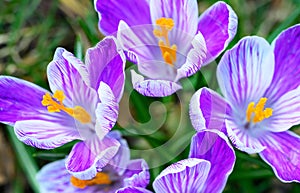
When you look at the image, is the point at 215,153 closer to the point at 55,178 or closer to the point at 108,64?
the point at 108,64

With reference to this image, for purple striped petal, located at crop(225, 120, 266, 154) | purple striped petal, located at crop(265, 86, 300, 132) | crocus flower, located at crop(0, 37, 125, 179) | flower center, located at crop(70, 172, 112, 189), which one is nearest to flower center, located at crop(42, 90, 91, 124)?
crocus flower, located at crop(0, 37, 125, 179)

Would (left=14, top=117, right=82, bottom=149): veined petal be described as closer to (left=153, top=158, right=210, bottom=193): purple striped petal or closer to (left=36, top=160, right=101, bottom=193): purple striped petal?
(left=36, top=160, right=101, bottom=193): purple striped petal

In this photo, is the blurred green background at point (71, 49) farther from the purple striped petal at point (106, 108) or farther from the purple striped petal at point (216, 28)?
the purple striped petal at point (106, 108)

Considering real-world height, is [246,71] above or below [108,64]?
below

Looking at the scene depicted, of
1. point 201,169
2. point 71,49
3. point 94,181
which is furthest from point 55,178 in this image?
point 71,49

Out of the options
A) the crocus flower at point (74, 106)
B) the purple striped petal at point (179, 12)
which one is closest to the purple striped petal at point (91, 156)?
the crocus flower at point (74, 106)

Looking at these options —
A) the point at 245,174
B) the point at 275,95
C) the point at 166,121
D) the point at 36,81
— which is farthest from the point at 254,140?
the point at 36,81
